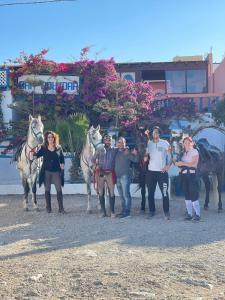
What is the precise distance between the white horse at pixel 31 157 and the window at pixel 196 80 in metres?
13.0

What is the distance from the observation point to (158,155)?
9.84 meters

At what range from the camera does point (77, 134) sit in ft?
47.4

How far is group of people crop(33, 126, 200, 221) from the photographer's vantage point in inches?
382

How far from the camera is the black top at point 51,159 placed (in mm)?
10320

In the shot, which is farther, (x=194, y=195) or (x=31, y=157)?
(x=31, y=157)

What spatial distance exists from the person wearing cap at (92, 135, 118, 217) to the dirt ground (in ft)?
1.62

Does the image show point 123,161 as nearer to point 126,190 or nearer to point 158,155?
point 126,190

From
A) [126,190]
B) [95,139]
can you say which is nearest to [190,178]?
[126,190]

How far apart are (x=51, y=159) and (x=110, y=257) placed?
4.16 m

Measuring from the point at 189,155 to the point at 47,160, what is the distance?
316 centimetres

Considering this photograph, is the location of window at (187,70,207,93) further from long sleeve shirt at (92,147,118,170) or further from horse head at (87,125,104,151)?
long sleeve shirt at (92,147,118,170)

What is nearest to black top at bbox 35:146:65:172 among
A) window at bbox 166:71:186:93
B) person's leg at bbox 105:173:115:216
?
person's leg at bbox 105:173:115:216

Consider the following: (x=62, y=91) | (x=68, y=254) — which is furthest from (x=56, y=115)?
(x=68, y=254)

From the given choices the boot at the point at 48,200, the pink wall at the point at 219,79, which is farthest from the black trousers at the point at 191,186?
the pink wall at the point at 219,79
